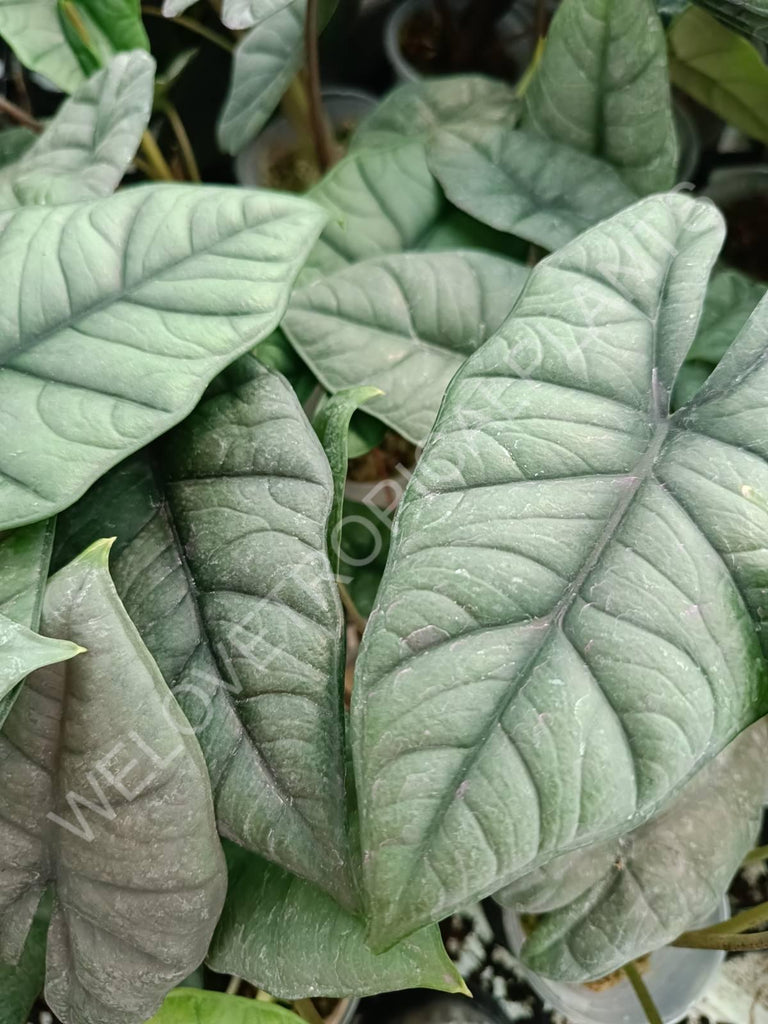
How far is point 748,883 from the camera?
1222mm

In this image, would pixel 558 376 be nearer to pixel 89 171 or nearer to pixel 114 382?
pixel 114 382

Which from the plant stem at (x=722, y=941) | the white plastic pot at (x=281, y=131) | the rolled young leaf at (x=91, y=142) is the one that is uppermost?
the rolled young leaf at (x=91, y=142)

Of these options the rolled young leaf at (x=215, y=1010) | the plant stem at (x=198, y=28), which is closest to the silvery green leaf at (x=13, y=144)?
the plant stem at (x=198, y=28)

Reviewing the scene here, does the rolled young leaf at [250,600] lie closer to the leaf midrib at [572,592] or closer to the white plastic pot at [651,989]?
the leaf midrib at [572,592]

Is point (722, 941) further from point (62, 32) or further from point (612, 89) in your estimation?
point (62, 32)

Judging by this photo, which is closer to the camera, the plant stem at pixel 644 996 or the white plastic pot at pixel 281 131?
the plant stem at pixel 644 996

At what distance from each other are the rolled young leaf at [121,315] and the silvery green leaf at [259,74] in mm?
352

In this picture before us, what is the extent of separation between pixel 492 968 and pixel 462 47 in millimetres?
1574

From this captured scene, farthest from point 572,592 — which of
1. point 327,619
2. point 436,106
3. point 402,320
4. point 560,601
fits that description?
point 436,106

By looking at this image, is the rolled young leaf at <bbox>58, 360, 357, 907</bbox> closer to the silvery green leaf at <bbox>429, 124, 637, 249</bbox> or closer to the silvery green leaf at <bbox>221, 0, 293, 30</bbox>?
the silvery green leaf at <bbox>221, 0, 293, 30</bbox>

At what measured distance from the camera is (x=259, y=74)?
1044 mm

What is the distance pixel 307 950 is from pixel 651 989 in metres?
0.64

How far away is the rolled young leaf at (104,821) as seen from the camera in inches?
23.7

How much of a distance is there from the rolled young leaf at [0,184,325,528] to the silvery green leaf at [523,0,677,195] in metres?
0.47
